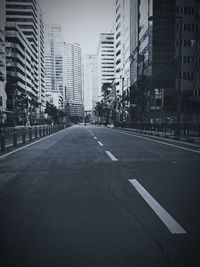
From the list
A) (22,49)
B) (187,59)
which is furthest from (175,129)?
(22,49)

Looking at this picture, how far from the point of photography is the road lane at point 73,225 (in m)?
3.51

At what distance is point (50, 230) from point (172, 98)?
67034 millimetres

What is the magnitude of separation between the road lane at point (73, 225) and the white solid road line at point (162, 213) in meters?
0.26

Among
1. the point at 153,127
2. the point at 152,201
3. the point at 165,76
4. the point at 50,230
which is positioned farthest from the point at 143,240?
the point at 165,76

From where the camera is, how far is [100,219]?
4.82 meters

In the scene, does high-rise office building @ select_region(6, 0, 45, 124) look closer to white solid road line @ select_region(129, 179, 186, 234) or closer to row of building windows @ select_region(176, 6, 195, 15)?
row of building windows @ select_region(176, 6, 195, 15)

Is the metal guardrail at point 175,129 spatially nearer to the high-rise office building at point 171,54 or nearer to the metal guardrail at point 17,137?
the metal guardrail at point 17,137

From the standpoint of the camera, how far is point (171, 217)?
15.7 feet

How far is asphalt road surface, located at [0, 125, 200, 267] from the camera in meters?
3.54

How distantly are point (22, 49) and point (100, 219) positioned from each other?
11026cm

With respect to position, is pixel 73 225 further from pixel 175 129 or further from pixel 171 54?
pixel 171 54

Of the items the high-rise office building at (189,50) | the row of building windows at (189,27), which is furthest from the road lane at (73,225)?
the row of building windows at (189,27)

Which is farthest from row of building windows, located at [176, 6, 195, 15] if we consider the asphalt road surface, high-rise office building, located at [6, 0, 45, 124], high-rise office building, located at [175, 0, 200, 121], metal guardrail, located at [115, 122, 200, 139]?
the asphalt road surface

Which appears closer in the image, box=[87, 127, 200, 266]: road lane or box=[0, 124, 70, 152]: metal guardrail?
box=[87, 127, 200, 266]: road lane
